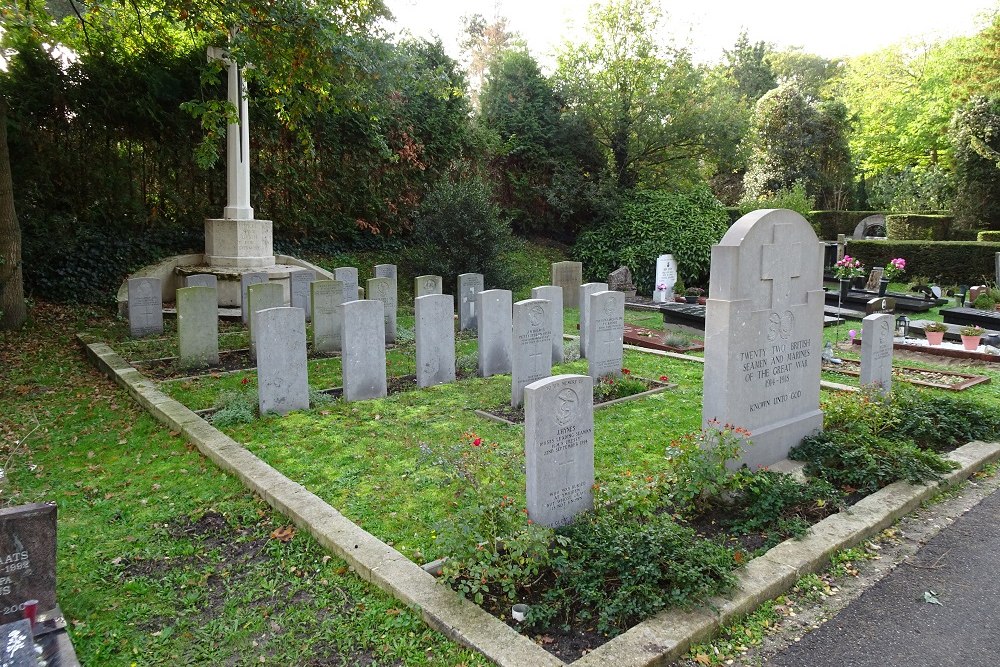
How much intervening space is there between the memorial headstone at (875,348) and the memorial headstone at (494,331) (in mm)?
4332

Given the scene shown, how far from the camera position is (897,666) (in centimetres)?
353

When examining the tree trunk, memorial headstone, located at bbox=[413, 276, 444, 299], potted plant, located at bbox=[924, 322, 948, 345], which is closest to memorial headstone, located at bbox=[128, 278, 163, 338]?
the tree trunk

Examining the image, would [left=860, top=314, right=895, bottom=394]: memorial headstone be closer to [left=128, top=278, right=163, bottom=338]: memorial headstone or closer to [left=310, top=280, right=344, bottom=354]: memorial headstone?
[left=310, top=280, right=344, bottom=354]: memorial headstone

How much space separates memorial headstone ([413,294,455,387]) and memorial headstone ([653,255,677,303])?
10.2m

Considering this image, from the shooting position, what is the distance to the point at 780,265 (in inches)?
234

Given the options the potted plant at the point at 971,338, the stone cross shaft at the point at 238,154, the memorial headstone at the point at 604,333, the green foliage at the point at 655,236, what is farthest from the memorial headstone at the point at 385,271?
the potted plant at the point at 971,338

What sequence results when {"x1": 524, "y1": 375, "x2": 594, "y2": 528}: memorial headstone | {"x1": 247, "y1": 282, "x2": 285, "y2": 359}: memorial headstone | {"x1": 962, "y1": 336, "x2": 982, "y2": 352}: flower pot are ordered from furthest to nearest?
{"x1": 962, "y1": 336, "x2": 982, "y2": 352}: flower pot, {"x1": 247, "y1": 282, "x2": 285, "y2": 359}: memorial headstone, {"x1": 524, "y1": 375, "x2": 594, "y2": 528}: memorial headstone

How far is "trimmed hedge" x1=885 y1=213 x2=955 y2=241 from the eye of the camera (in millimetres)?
29000

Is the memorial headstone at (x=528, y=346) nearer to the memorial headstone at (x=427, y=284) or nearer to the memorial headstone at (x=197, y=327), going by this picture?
the memorial headstone at (x=197, y=327)

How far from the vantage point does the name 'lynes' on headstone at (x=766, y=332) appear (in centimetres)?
561

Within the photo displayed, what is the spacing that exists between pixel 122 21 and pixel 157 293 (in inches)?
241

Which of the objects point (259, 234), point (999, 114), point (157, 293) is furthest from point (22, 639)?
point (999, 114)

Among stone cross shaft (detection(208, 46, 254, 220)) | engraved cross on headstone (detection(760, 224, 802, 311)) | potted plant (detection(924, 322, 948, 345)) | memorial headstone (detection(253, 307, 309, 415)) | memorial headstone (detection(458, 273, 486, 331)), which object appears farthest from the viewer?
stone cross shaft (detection(208, 46, 254, 220))

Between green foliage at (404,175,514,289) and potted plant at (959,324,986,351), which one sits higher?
green foliage at (404,175,514,289)
